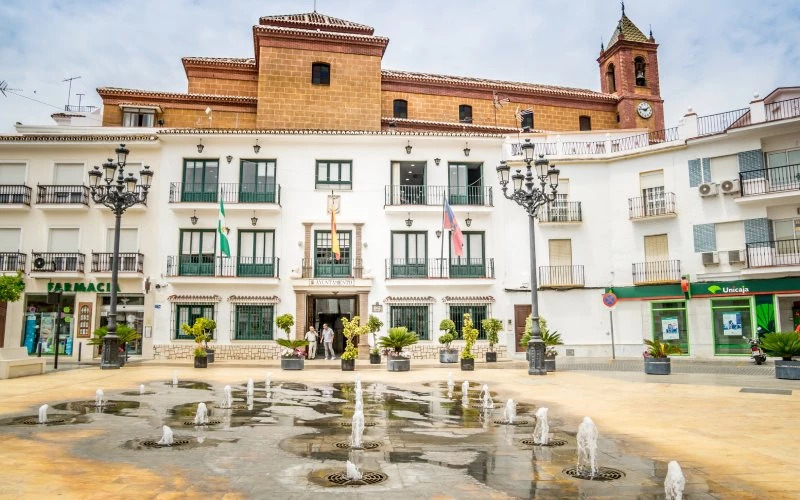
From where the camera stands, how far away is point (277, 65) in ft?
110

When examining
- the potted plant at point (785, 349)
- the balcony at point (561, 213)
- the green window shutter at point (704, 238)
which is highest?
the balcony at point (561, 213)

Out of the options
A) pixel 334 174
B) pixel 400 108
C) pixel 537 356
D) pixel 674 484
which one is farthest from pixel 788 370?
pixel 400 108

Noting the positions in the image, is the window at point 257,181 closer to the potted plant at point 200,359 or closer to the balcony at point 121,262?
the balcony at point 121,262

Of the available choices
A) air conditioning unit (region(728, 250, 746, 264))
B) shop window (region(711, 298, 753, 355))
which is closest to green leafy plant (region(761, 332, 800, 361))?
shop window (region(711, 298, 753, 355))

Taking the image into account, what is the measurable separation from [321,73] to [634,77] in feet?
78.0

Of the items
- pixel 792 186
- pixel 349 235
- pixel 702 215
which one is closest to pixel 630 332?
pixel 702 215

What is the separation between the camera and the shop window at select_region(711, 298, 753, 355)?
2609 cm

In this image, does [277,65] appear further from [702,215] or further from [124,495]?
[124,495]

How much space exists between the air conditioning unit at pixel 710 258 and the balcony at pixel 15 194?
111 ft

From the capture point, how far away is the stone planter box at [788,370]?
51.9 feet

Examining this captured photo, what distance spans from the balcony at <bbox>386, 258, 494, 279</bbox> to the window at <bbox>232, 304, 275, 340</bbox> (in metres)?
6.54

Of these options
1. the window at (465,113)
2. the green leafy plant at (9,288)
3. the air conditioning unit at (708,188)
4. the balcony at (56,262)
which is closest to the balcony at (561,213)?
the air conditioning unit at (708,188)

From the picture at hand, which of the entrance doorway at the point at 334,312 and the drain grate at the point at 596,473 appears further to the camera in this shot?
the entrance doorway at the point at 334,312

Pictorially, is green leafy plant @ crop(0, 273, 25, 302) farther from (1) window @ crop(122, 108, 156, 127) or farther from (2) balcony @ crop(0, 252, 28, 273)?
(1) window @ crop(122, 108, 156, 127)
